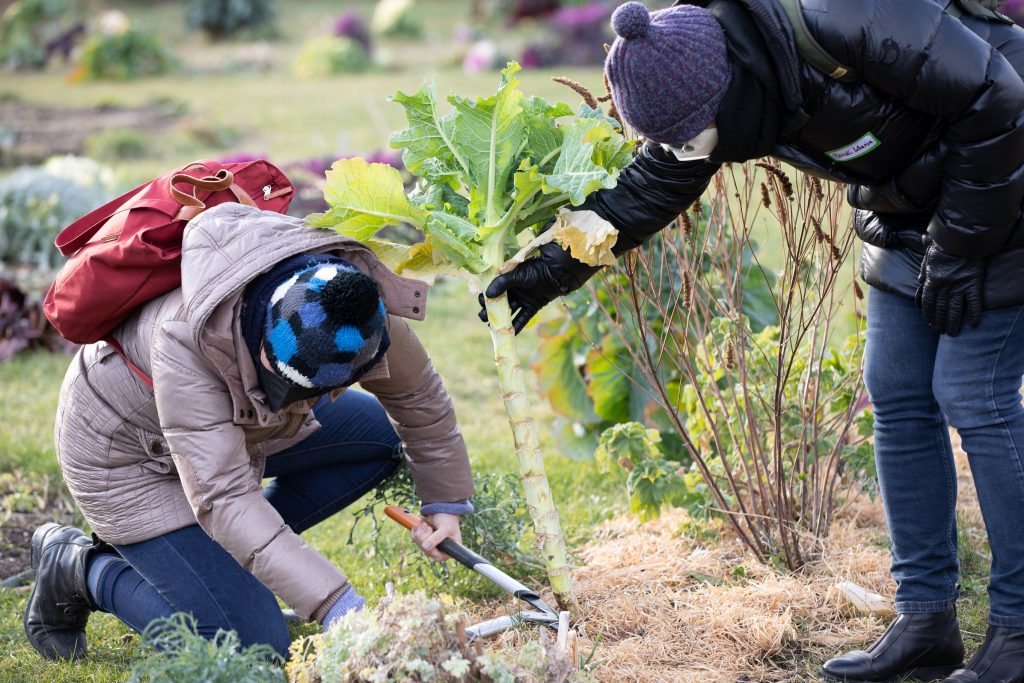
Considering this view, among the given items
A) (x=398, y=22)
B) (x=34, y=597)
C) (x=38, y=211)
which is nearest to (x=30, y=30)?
(x=398, y=22)

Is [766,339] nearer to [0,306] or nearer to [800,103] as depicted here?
[800,103]

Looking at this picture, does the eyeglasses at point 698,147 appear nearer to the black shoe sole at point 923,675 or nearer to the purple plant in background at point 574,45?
the black shoe sole at point 923,675

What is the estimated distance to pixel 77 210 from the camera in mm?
6945

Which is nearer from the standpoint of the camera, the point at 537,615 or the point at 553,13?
the point at 537,615

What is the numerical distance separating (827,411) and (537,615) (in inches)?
50.4

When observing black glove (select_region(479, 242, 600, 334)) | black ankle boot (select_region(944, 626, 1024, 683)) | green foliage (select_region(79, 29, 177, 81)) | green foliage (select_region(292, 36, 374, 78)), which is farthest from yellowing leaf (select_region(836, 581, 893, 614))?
green foliage (select_region(79, 29, 177, 81))

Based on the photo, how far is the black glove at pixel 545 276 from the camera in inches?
99.5

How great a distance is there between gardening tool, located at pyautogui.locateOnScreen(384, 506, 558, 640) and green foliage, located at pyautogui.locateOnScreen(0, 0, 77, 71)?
17.5 m

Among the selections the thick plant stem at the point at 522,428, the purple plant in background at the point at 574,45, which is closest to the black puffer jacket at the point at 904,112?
the thick plant stem at the point at 522,428

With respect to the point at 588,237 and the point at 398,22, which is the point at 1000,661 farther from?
the point at 398,22

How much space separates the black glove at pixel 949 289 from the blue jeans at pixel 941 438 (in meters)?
0.05

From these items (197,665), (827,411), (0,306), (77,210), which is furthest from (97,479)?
(77,210)

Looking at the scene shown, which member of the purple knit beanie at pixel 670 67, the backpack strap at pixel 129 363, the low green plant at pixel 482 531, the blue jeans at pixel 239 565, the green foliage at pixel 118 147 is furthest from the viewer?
the green foliage at pixel 118 147

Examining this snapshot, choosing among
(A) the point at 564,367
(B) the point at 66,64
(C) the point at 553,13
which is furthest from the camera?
(C) the point at 553,13
